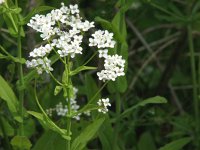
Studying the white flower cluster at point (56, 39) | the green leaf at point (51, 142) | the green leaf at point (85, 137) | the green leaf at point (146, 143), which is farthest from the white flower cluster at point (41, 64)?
the green leaf at point (146, 143)

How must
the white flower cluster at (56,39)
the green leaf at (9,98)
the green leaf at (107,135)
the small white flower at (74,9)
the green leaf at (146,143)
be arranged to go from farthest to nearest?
the green leaf at (146,143) < the green leaf at (107,135) < the green leaf at (9,98) < the small white flower at (74,9) < the white flower cluster at (56,39)

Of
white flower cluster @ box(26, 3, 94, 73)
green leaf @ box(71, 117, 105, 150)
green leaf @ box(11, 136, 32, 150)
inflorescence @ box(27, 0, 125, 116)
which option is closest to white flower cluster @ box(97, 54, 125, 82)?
inflorescence @ box(27, 0, 125, 116)

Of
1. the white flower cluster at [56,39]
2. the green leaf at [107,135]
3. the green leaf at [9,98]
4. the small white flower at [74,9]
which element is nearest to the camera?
the white flower cluster at [56,39]

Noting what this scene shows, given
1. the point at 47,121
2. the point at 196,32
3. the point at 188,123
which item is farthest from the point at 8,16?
the point at 196,32

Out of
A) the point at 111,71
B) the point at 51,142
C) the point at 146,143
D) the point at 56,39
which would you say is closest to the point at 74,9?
the point at 56,39

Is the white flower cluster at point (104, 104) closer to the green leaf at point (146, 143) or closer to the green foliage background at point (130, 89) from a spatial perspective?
the green foliage background at point (130, 89)

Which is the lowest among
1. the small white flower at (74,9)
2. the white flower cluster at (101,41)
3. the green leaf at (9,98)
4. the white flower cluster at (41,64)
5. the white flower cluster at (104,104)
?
the white flower cluster at (104,104)

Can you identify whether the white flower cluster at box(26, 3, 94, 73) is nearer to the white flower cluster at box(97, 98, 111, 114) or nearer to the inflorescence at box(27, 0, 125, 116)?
the inflorescence at box(27, 0, 125, 116)

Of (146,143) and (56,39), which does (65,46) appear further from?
(146,143)

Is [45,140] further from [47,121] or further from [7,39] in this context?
[7,39]
